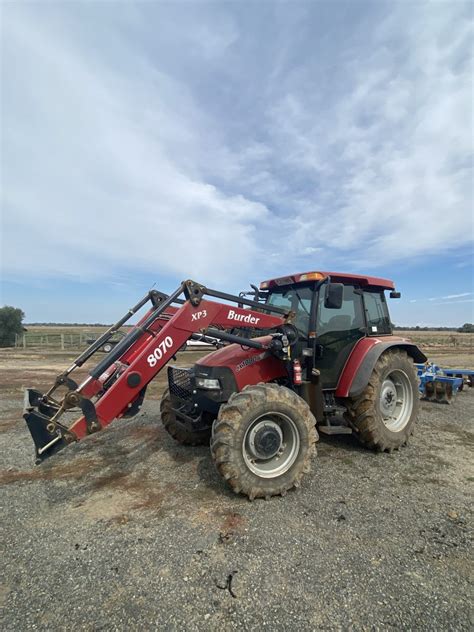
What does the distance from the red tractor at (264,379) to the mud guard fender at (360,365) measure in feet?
0.05

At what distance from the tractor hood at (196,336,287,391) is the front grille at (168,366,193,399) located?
1.09 ft

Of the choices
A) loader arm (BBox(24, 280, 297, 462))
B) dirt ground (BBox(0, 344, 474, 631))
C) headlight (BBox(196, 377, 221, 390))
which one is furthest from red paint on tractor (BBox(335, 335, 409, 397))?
headlight (BBox(196, 377, 221, 390))

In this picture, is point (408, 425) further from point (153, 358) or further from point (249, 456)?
point (153, 358)

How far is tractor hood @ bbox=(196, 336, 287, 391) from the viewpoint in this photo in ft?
13.7

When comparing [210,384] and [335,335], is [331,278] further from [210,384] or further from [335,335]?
[210,384]

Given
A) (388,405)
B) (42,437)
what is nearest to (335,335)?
(388,405)

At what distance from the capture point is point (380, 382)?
479 cm

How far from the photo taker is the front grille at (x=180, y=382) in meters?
4.53

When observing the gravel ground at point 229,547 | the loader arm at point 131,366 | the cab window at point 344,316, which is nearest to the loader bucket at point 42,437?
the loader arm at point 131,366

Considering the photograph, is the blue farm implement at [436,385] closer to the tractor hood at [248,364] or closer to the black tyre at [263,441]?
the tractor hood at [248,364]

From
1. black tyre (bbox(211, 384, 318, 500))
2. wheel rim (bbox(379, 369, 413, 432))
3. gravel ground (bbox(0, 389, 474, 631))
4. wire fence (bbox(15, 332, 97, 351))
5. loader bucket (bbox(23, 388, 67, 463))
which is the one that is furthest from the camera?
wire fence (bbox(15, 332, 97, 351))

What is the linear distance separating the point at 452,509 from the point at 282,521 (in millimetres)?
1705

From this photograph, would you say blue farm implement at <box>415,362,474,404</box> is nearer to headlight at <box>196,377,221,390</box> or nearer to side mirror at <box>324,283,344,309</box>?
side mirror at <box>324,283,344,309</box>

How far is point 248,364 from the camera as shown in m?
4.26
